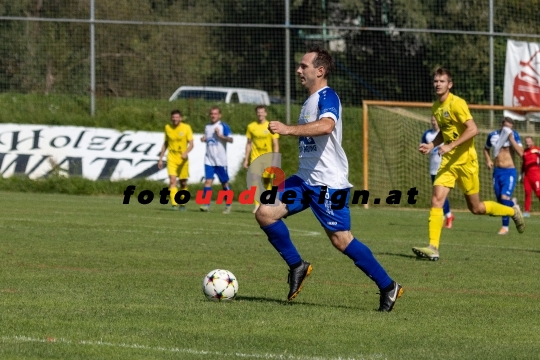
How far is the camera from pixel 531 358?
21.3 ft

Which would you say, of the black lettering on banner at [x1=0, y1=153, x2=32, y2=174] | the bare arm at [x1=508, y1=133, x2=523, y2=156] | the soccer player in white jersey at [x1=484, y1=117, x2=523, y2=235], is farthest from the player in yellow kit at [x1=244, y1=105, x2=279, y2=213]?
the black lettering on banner at [x1=0, y1=153, x2=32, y2=174]

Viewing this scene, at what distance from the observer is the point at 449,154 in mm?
13453

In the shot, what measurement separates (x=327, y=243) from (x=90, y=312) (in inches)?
304

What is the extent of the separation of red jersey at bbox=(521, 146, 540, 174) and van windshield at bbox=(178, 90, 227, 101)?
859 cm

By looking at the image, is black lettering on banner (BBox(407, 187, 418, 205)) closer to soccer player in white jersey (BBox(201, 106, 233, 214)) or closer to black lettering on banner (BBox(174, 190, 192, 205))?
soccer player in white jersey (BBox(201, 106, 233, 214))

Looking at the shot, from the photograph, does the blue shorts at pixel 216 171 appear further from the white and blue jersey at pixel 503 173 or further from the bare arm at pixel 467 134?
the bare arm at pixel 467 134

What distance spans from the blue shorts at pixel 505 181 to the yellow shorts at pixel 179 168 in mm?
7081

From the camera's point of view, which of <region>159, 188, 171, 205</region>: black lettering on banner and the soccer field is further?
<region>159, 188, 171, 205</region>: black lettering on banner

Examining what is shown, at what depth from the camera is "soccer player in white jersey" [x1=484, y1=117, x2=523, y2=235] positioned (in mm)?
19203

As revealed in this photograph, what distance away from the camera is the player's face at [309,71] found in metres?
8.73

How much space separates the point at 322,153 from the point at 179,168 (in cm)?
1494

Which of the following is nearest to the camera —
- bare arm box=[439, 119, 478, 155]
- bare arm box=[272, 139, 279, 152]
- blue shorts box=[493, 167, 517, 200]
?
bare arm box=[439, 119, 478, 155]

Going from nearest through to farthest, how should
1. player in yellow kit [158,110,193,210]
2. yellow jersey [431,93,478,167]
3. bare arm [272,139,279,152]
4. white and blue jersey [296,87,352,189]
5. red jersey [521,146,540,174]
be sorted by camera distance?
white and blue jersey [296,87,352,189] < yellow jersey [431,93,478,167] < bare arm [272,139,279,152] < red jersey [521,146,540,174] < player in yellow kit [158,110,193,210]

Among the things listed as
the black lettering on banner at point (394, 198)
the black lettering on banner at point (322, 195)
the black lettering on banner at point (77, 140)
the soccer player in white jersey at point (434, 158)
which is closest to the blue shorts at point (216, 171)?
the soccer player in white jersey at point (434, 158)
